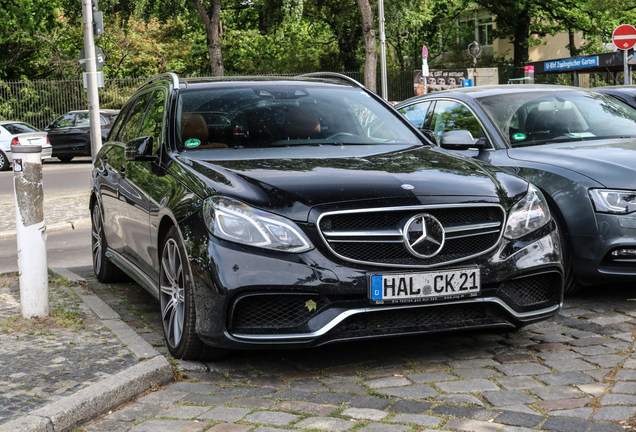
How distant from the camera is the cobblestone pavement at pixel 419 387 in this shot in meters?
3.60

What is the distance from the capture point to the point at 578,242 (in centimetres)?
576

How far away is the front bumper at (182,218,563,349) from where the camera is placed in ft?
13.3

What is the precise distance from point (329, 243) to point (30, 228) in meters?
2.26

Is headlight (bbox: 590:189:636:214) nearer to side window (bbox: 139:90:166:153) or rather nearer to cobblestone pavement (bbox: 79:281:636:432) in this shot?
cobblestone pavement (bbox: 79:281:636:432)

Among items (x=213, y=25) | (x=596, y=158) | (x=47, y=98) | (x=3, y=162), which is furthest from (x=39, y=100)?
(x=596, y=158)

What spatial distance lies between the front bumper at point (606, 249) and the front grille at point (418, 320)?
151 centimetres

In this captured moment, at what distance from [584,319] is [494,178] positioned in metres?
1.43

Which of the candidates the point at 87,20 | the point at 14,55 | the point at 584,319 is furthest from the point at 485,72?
the point at 584,319

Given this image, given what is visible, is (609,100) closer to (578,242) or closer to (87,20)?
(578,242)

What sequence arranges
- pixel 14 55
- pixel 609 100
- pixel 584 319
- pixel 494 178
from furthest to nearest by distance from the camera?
pixel 14 55 → pixel 609 100 → pixel 584 319 → pixel 494 178

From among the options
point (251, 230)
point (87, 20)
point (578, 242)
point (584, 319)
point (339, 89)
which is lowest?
point (584, 319)

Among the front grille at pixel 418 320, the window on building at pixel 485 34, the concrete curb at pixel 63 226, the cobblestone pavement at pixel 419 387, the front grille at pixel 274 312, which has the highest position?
the window on building at pixel 485 34

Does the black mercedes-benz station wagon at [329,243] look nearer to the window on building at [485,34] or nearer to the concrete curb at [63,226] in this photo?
the concrete curb at [63,226]

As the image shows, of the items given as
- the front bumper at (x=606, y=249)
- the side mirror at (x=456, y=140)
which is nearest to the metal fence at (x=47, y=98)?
the side mirror at (x=456, y=140)
